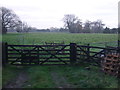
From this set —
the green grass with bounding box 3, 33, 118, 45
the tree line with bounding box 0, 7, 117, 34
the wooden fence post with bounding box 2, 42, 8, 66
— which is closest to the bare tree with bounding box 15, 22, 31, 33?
the tree line with bounding box 0, 7, 117, 34

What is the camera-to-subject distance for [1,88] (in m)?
6.03

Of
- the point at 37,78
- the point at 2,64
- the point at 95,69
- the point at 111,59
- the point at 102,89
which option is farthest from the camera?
the point at 2,64

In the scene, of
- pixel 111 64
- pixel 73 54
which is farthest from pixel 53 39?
pixel 111 64

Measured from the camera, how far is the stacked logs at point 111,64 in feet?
25.1

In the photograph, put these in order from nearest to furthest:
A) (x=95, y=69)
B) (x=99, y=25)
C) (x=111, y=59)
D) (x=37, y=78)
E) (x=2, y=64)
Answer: (x=37, y=78), (x=111, y=59), (x=95, y=69), (x=2, y=64), (x=99, y=25)

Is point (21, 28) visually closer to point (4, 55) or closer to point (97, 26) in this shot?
point (97, 26)

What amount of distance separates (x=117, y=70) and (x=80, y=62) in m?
3.04

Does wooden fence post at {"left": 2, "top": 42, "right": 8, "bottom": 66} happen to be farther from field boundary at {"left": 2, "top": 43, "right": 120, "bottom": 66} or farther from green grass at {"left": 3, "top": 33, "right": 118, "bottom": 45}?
green grass at {"left": 3, "top": 33, "right": 118, "bottom": 45}

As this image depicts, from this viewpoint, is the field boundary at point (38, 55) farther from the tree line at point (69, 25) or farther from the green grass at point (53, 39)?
the tree line at point (69, 25)

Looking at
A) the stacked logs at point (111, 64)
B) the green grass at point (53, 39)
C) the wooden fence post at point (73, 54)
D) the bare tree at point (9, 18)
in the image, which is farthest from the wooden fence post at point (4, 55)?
the bare tree at point (9, 18)

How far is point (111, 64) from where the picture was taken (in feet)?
26.1

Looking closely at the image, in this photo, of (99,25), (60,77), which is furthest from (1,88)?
(99,25)

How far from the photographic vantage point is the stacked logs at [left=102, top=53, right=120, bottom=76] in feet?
25.1

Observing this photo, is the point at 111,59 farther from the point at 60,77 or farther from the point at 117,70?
the point at 60,77
